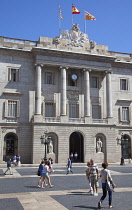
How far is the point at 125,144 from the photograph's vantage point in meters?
44.7

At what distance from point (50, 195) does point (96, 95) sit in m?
31.0

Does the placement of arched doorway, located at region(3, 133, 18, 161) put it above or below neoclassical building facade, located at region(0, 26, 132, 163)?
below

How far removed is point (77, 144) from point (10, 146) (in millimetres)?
11094

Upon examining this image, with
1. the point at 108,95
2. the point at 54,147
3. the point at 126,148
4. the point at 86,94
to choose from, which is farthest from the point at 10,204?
the point at 126,148

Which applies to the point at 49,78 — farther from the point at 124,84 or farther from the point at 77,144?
the point at 124,84

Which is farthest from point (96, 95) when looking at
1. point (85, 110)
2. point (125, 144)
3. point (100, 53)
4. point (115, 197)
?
point (115, 197)

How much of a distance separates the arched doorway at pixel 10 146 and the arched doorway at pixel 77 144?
375 inches

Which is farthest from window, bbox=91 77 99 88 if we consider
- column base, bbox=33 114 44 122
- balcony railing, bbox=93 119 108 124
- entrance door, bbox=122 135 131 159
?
column base, bbox=33 114 44 122

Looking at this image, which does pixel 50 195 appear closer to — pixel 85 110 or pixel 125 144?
pixel 85 110

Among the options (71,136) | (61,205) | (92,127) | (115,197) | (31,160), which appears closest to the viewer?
(61,205)

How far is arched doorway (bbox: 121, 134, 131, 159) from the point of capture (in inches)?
1738

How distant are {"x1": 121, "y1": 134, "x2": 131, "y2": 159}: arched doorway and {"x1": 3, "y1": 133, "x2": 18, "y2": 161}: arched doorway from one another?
59.6ft

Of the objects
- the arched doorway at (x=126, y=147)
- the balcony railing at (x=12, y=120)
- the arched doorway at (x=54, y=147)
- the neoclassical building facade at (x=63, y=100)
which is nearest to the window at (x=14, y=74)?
the neoclassical building facade at (x=63, y=100)

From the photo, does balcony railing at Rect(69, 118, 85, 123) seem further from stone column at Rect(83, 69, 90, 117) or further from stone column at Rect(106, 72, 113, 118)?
stone column at Rect(106, 72, 113, 118)
